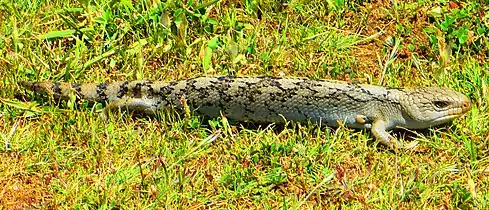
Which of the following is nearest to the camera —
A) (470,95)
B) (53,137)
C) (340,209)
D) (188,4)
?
(340,209)

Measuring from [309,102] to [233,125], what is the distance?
587 millimetres

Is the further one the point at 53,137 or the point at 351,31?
the point at 351,31

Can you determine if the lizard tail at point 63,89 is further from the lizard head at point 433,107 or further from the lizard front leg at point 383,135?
the lizard head at point 433,107

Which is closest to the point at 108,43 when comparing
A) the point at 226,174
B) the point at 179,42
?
the point at 179,42

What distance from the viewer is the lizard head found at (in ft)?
21.3

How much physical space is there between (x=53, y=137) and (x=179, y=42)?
1.33 m

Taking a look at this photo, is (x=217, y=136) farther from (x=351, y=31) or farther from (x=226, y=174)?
(x=351, y=31)

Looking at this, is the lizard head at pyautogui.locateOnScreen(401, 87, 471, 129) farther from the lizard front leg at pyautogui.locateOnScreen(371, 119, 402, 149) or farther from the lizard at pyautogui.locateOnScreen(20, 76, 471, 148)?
the lizard front leg at pyautogui.locateOnScreen(371, 119, 402, 149)

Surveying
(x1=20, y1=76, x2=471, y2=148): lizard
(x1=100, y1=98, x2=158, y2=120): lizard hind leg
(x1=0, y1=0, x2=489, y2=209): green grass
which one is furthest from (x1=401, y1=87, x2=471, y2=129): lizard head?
(x1=100, y1=98, x2=158, y2=120): lizard hind leg

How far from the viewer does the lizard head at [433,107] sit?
21.3 ft

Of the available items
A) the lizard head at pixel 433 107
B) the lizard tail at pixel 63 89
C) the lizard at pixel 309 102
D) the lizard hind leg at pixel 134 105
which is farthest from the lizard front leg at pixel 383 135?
the lizard tail at pixel 63 89

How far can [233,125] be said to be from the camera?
667cm

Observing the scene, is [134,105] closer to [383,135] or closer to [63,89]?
[63,89]

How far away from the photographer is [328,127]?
6602 millimetres
